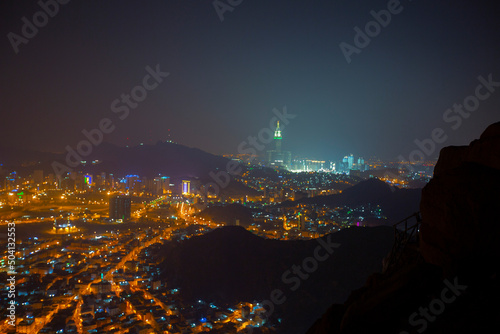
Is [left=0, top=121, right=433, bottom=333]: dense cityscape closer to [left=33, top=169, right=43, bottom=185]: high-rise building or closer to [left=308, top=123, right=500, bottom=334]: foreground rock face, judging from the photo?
[left=33, top=169, right=43, bottom=185]: high-rise building

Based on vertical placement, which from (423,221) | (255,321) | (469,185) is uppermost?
(469,185)

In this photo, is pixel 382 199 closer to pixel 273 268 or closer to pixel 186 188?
pixel 273 268

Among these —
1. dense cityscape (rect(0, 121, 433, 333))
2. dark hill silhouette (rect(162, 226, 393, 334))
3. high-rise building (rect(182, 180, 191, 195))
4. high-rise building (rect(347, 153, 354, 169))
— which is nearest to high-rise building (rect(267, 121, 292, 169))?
high-rise building (rect(347, 153, 354, 169))

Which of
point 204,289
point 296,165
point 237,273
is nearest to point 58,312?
point 204,289

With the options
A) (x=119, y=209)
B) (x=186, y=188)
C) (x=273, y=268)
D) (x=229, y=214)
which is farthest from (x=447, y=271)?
(x=186, y=188)

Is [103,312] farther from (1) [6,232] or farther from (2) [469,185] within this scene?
(1) [6,232]

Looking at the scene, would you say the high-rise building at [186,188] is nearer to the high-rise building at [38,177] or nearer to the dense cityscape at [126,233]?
the dense cityscape at [126,233]
